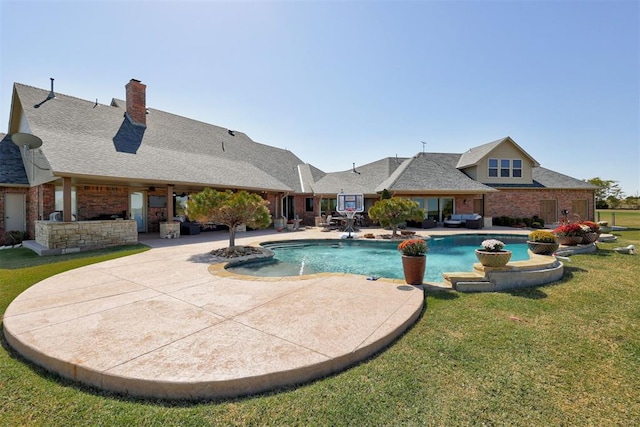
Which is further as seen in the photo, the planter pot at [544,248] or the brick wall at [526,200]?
the brick wall at [526,200]

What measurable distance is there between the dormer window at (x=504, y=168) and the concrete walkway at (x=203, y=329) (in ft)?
72.8

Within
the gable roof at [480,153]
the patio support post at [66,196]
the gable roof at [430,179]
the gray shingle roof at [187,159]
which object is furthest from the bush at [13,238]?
the gable roof at [480,153]

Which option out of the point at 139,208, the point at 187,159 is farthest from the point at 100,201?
the point at 187,159

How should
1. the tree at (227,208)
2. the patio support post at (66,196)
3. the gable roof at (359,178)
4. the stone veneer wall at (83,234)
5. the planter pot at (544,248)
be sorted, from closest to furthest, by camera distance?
1. the planter pot at (544,248)
2. the tree at (227,208)
3. the stone veneer wall at (83,234)
4. the patio support post at (66,196)
5. the gable roof at (359,178)

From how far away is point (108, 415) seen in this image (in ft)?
7.86

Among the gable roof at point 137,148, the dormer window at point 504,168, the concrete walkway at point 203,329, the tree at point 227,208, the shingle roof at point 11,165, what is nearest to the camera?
the concrete walkway at point 203,329


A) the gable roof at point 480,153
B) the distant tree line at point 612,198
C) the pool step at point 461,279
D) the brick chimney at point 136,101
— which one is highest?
the brick chimney at point 136,101

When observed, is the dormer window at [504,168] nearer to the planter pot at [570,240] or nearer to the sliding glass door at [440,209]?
the sliding glass door at [440,209]

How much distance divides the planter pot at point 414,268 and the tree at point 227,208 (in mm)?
6460

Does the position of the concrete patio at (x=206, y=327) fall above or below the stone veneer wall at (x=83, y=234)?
below

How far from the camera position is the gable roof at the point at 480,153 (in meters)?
22.9

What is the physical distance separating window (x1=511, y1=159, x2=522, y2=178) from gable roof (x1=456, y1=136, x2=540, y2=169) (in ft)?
2.50

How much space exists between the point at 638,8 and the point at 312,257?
14769 millimetres

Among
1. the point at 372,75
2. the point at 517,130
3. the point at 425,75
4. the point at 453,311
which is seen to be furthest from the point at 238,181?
the point at 517,130
